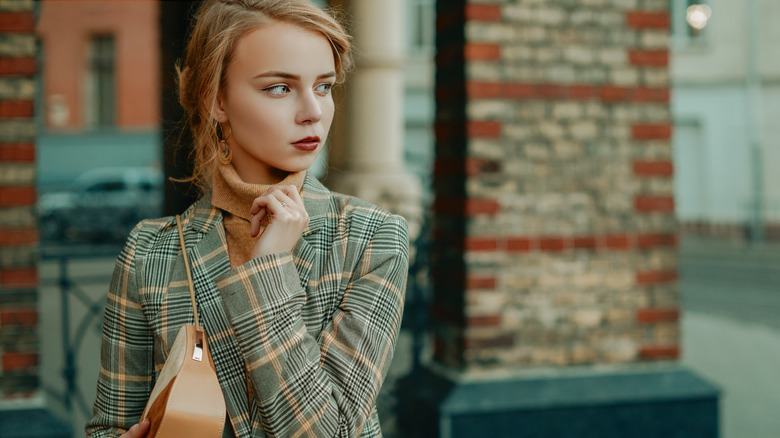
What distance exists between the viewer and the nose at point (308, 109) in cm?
148

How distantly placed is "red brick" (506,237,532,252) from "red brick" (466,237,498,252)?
0.21 feet

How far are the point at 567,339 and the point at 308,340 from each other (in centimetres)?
266

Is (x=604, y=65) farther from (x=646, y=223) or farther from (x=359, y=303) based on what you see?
(x=359, y=303)

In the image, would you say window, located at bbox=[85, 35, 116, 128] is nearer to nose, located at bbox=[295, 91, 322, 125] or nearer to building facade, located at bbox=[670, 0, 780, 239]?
building facade, located at bbox=[670, 0, 780, 239]

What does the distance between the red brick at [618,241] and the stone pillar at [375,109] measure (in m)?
6.00

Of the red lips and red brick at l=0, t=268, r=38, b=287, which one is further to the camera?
red brick at l=0, t=268, r=38, b=287

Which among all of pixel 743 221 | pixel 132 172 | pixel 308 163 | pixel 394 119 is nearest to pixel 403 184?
pixel 394 119

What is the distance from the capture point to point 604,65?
12.9 feet

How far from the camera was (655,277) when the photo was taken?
4.03 meters

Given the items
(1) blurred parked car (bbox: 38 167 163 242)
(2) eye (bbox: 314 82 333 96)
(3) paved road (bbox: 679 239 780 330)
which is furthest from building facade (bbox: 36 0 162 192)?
(2) eye (bbox: 314 82 333 96)

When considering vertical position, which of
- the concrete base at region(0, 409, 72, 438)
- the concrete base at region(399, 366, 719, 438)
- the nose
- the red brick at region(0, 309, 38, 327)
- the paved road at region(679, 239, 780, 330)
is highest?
the nose

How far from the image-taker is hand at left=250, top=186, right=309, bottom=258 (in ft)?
4.65

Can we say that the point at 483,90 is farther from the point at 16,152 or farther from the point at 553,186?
the point at 16,152

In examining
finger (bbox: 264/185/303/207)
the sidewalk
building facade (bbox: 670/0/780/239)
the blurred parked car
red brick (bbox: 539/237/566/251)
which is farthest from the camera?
building facade (bbox: 670/0/780/239)
